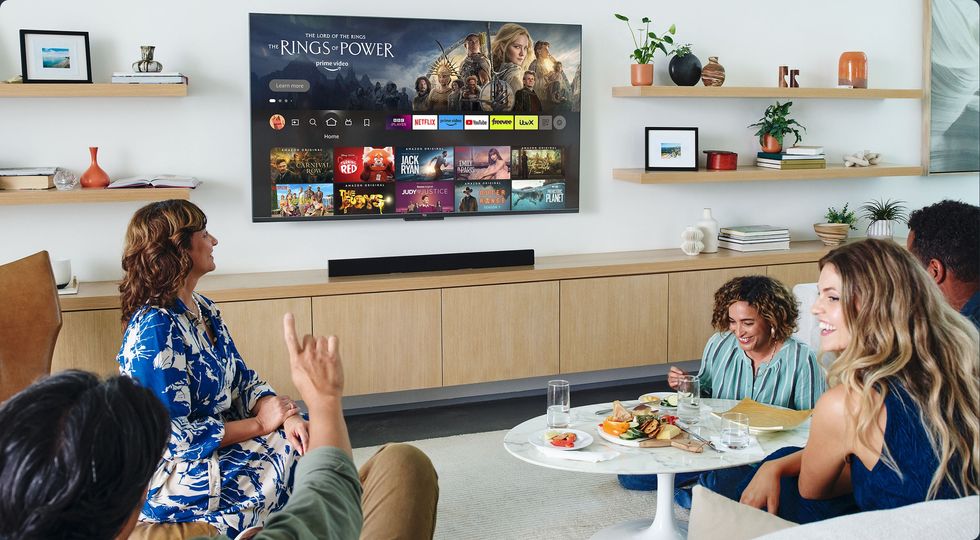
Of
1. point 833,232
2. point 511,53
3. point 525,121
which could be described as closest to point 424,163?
point 525,121

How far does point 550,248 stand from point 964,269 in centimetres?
264

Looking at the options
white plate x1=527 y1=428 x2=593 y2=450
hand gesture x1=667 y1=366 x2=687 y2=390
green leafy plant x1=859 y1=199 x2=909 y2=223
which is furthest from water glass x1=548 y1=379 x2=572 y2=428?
green leafy plant x1=859 y1=199 x2=909 y2=223

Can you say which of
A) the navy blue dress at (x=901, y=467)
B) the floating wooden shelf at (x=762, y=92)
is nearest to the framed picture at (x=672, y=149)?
the floating wooden shelf at (x=762, y=92)

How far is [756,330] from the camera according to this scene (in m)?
3.43

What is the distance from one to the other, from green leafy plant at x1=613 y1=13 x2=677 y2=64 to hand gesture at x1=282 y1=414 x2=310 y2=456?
2997mm

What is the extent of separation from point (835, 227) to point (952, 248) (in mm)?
2768

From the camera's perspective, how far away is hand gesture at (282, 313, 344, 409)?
5.15 ft

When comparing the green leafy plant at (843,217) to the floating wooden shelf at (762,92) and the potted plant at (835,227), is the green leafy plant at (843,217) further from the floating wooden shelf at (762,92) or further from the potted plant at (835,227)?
A: the floating wooden shelf at (762,92)

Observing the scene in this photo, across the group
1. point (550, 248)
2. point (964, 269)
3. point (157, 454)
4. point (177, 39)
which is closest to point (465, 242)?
point (550, 248)

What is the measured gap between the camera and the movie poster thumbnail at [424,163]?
4852 millimetres

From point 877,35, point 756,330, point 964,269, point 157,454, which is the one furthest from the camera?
point 877,35

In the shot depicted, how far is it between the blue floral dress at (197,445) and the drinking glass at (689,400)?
1.24 meters

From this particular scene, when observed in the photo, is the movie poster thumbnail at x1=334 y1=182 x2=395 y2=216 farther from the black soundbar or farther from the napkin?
the napkin

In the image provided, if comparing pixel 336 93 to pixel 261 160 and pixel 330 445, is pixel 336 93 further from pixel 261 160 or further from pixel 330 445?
pixel 330 445
